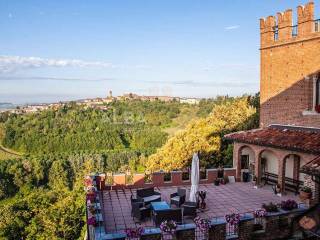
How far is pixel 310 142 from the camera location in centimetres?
1258

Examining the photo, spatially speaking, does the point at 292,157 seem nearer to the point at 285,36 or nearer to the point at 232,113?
the point at 285,36

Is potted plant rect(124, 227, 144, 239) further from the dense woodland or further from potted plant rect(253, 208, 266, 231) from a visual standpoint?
the dense woodland

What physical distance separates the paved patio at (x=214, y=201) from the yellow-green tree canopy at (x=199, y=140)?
32.8 feet

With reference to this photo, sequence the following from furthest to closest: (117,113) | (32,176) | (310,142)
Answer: (117,113) < (32,176) < (310,142)

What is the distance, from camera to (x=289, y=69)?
15.0m

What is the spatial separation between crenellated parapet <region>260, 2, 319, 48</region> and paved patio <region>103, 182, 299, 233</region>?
661 cm

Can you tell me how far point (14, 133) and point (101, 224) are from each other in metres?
80.7

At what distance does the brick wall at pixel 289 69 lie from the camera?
1384cm

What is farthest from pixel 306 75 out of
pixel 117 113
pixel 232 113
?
pixel 117 113

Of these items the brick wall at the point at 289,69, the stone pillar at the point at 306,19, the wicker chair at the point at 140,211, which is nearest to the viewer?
the wicker chair at the point at 140,211

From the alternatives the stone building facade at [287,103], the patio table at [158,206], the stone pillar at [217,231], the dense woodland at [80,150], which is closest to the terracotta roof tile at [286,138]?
the stone building facade at [287,103]

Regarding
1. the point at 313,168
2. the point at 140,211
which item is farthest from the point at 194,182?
the point at 313,168

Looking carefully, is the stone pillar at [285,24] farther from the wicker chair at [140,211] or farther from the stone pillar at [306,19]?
the wicker chair at [140,211]

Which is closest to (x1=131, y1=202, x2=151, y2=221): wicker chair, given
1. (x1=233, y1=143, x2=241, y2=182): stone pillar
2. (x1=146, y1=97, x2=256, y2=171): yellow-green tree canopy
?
(x1=233, y1=143, x2=241, y2=182): stone pillar
